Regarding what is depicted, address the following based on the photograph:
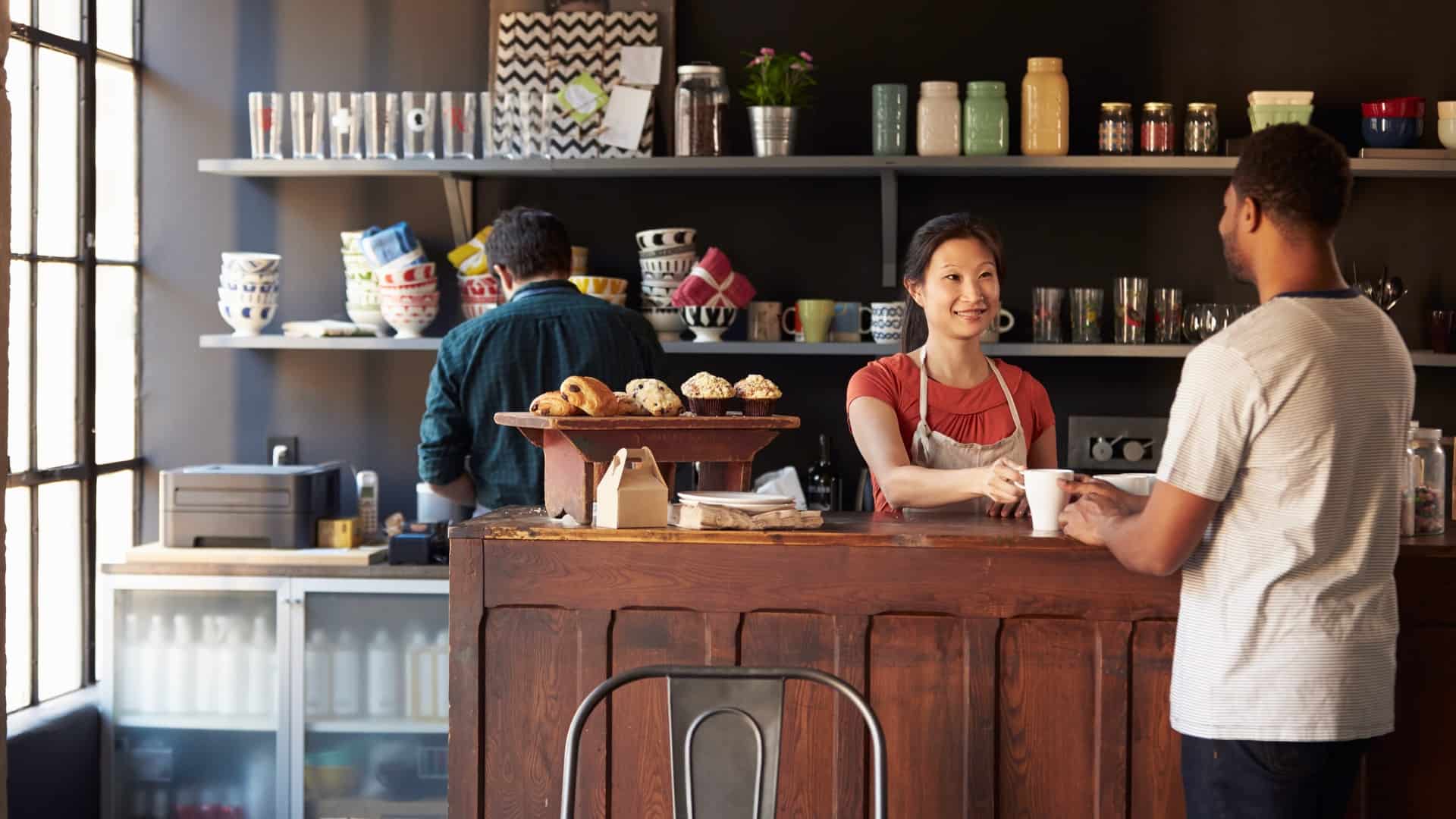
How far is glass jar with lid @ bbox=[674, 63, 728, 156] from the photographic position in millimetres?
3762

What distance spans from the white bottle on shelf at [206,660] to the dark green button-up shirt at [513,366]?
0.80 m

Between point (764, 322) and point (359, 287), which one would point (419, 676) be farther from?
point (764, 322)

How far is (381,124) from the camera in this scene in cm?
386

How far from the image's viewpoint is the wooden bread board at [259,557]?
3572mm

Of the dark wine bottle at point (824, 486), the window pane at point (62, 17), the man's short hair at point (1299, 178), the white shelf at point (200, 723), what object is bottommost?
the white shelf at point (200, 723)

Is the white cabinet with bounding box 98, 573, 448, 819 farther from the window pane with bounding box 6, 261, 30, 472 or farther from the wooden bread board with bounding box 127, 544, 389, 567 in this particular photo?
the window pane with bounding box 6, 261, 30, 472

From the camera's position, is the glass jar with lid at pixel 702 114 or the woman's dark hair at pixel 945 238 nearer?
the woman's dark hair at pixel 945 238

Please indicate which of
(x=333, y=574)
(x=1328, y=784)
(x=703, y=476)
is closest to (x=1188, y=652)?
(x=1328, y=784)

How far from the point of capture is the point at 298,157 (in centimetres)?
389

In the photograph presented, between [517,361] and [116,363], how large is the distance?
56.9 inches

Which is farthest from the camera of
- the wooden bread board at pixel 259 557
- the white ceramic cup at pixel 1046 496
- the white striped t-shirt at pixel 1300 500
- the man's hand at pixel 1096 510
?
the wooden bread board at pixel 259 557

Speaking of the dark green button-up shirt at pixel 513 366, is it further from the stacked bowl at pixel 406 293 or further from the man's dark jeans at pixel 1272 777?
the man's dark jeans at pixel 1272 777

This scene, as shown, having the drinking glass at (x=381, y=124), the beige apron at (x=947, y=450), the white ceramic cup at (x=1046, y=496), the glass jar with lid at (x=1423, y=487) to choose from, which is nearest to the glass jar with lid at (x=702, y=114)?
the drinking glass at (x=381, y=124)

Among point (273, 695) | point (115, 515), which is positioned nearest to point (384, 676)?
point (273, 695)
